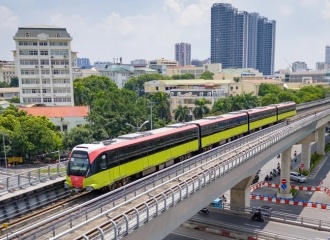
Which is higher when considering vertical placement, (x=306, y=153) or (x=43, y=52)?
(x=43, y=52)

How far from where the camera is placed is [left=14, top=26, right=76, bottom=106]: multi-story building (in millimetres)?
76000

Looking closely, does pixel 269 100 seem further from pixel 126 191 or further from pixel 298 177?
pixel 126 191

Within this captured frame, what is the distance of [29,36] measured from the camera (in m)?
75.5

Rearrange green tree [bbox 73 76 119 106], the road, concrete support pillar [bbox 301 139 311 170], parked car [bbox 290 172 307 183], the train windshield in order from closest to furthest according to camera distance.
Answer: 1. the train windshield
2. the road
3. parked car [bbox 290 172 307 183]
4. concrete support pillar [bbox 301 139 311 170]
5. green tree [bbox 73 76 119 106]

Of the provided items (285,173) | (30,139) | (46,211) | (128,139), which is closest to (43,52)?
(30,139)

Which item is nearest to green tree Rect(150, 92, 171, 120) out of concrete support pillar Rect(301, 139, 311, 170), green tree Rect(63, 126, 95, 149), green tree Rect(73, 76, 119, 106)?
green tree Rect(73, 76, 119, 106)

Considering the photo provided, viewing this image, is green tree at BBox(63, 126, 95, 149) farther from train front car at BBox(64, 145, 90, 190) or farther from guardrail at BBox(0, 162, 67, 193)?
train front car at BBox(64, 145, 90, 190)

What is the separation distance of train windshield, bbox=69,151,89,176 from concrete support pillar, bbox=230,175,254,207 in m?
16.4

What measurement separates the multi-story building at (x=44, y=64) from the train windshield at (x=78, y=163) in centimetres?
6250

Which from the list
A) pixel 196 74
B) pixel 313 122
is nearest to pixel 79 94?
pixel 313 122

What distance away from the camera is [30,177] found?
776 inches

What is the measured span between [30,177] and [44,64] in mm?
62279

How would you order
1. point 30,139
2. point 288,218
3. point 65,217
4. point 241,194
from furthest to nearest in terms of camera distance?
1. point 30,139
2. point 241,194
3. point 288,218
4. point 65,217

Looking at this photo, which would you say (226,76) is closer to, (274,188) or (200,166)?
(274,188)
